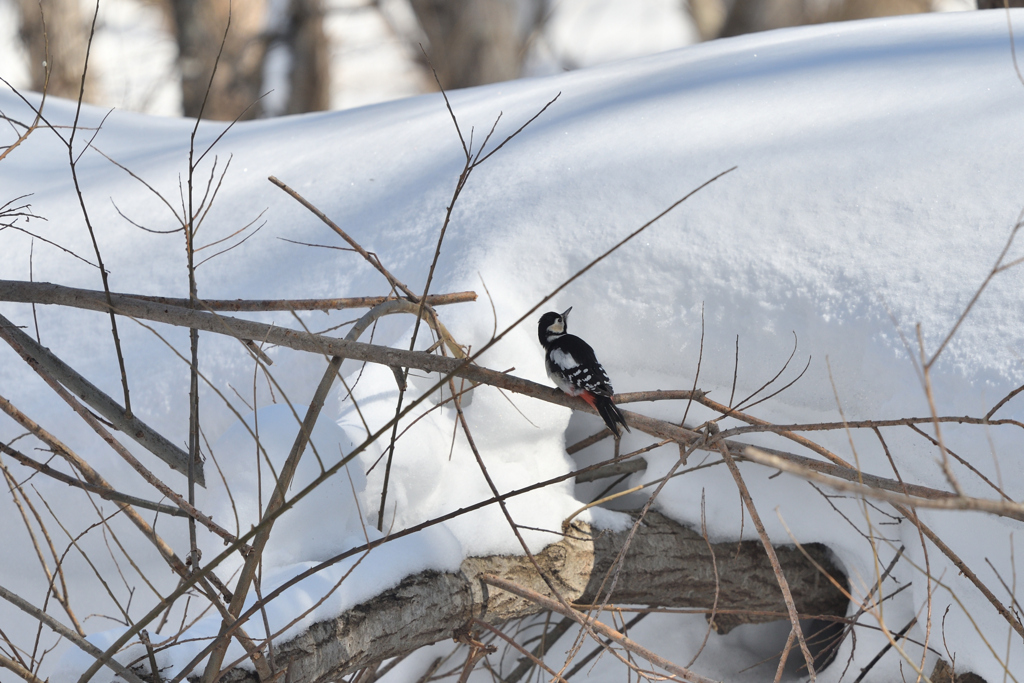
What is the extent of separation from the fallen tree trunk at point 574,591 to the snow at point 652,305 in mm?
51

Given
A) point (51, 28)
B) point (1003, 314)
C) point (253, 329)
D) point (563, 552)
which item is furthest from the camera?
point (51, 28)

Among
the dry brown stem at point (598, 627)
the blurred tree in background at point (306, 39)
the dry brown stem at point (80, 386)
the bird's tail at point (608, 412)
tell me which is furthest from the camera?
the blurred tree in background at point (306, 39)

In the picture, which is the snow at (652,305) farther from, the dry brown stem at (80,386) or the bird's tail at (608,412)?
the bird's tail at (608,412)

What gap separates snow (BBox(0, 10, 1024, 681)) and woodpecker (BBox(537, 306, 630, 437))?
19 cm

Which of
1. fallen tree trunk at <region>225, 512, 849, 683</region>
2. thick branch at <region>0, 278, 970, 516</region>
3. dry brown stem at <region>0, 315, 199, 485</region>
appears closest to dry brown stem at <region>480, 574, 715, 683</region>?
fallen tree trunk at <region>225, 512, 849, 683</region>

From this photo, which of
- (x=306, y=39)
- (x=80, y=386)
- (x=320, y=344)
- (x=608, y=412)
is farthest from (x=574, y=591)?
(x=306, y=39)

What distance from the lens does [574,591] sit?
197cm

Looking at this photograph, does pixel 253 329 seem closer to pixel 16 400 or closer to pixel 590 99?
pixel 16 400

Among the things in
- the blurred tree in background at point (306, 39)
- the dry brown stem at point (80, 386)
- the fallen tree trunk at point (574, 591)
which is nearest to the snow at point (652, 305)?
the fallen tree trunk at point (574, 591)

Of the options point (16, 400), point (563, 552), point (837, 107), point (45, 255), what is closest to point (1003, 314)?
point (837, 107)

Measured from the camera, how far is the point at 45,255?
2424 millimetres

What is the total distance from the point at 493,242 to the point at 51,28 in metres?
7.58

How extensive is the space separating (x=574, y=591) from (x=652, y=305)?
81cm

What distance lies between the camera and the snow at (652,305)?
1.71m
